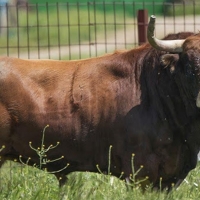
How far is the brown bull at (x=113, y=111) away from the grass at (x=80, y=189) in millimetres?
199

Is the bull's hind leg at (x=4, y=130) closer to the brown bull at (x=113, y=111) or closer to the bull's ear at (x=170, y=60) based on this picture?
the brown bull at (x=113, y=111)

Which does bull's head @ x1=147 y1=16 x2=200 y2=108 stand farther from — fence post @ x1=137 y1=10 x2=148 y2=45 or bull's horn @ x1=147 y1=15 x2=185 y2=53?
fence post @ x1=137 y1=10 x2=148 y2=45

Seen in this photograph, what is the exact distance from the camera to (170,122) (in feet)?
29.1

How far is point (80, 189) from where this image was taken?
838 centimetres

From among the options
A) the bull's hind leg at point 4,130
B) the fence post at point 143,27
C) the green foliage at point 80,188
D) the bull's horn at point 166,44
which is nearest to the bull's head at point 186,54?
the bull's horn at point 166,44

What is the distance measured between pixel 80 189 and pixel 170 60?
1.50 meters

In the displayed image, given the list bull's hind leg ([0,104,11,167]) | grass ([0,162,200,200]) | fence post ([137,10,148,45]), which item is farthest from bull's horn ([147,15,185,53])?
fence post ([137,10,148,45])

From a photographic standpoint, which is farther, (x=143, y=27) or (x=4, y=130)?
(x=143, y=27)

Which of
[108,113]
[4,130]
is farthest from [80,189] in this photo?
[4,130]

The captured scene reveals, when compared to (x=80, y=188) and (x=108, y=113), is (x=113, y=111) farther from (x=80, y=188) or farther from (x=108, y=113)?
(x=80, y=188)

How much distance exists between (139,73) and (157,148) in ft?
2.50

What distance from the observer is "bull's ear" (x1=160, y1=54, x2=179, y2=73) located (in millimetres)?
8883

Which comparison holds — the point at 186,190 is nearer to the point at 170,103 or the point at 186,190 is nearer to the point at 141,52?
the point at 170,103

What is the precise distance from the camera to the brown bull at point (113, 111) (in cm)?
881
